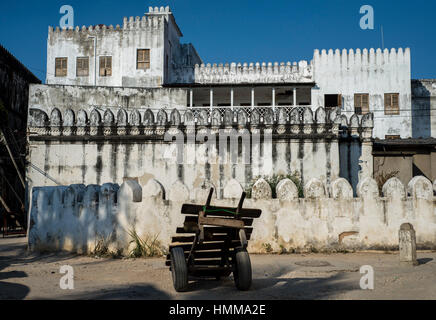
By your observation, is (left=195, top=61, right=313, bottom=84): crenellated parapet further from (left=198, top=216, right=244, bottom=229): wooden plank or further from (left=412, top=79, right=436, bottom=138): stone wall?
(left=198, top=216, right=244, bottom=229): wooden plank

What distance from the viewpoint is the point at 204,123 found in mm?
15859

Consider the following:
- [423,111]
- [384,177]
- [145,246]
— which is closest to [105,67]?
[384,177]

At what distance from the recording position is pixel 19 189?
2488 centimetres

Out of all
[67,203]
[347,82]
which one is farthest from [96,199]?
[347,82]

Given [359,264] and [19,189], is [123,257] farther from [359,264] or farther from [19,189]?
[19,189]

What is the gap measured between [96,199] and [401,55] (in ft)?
76.7

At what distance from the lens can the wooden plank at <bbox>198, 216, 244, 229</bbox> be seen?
20.9 ft

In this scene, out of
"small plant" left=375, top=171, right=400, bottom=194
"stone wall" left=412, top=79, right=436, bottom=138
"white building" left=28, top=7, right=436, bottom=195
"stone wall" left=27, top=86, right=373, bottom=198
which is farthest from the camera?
"stone wall" left=412, top=79, right=436, bottom=138

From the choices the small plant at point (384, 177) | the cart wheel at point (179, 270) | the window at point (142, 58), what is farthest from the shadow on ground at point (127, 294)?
the window at point (142, 58)

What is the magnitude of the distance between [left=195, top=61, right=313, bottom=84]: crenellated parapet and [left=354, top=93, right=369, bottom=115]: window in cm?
372

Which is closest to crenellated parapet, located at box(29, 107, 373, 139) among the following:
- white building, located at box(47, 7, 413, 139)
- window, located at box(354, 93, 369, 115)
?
white building, located at box(47, 7, 413, 139)

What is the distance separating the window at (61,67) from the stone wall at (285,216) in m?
22.5

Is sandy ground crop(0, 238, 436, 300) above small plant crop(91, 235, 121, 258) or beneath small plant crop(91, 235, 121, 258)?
beneath

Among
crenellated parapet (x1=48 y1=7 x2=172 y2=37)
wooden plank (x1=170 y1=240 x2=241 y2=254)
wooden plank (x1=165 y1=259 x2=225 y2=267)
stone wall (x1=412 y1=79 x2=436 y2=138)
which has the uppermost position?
crenellated parapet (x1=48 y1=7 x2=172 y2=37)
